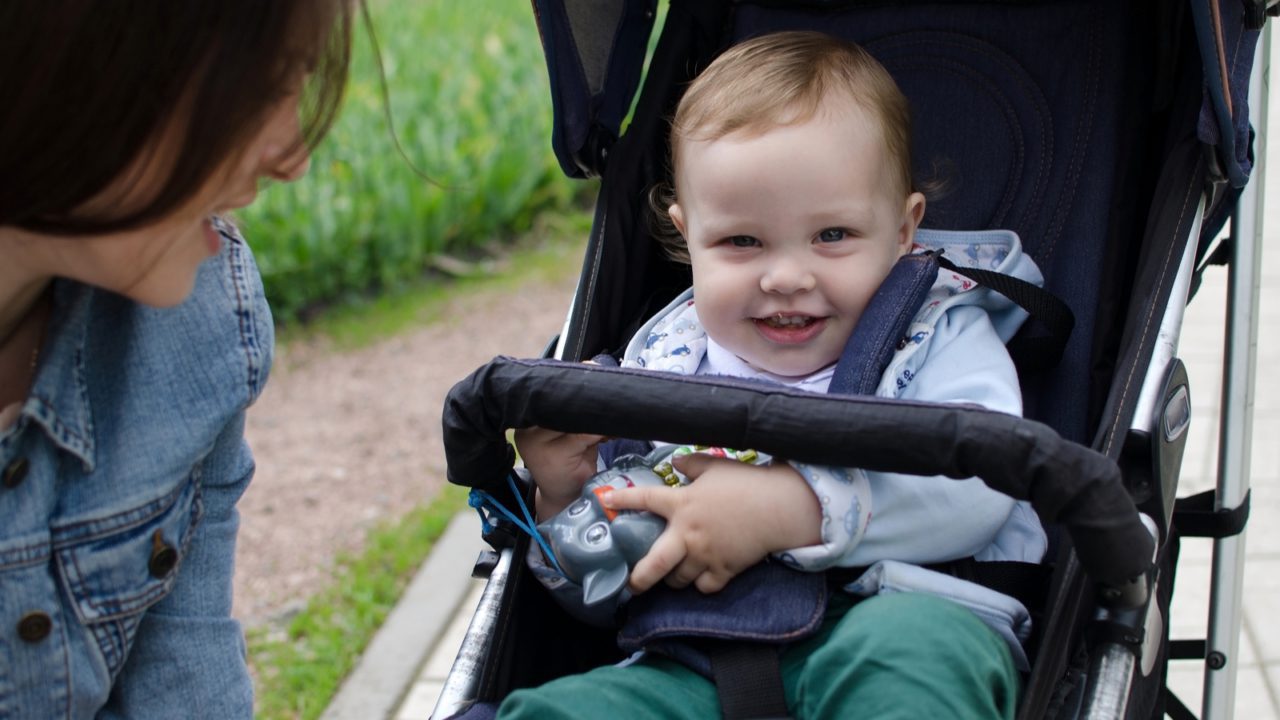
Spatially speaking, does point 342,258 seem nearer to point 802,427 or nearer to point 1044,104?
point 1044,104

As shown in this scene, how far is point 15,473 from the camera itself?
151 cm

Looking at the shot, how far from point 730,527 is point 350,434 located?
277cm

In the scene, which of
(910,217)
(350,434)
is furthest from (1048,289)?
(350,434)

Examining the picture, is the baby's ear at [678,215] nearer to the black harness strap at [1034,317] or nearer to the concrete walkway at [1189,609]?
the black harness strap at [1034,317]

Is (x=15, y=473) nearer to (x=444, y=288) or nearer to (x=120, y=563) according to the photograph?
(x=120, y=563)

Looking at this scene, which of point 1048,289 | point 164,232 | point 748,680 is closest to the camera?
point 164,232

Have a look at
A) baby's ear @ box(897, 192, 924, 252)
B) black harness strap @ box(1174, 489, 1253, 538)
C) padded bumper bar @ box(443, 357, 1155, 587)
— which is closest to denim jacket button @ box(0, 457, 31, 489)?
padded bumper bar @ box(443, 357, 1155, 587)

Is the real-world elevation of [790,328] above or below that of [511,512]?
above

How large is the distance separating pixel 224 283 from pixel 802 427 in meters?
0.73

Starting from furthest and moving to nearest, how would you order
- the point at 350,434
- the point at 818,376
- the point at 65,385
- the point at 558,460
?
the point at 350,434, the point at 818,376, the point at 558,460, the point at 65,385

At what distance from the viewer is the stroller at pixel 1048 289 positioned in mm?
1686

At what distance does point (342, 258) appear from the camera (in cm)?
515

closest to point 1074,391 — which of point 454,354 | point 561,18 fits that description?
point 561,18

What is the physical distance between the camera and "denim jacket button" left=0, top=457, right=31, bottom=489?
1502 mm
